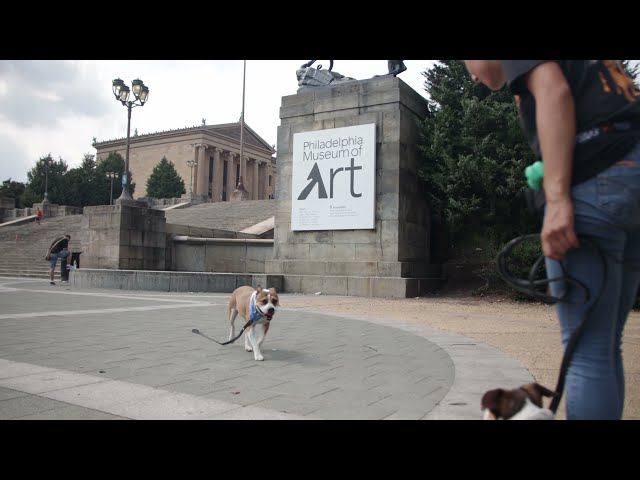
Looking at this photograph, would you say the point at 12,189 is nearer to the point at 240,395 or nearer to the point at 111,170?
the point at 111,170

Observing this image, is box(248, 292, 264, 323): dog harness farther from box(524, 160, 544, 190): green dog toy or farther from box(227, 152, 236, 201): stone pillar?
box(227, 152, 236, 201): stone pillar

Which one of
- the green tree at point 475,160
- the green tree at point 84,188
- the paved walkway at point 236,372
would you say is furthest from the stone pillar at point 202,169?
the paved walkway at point 236,372

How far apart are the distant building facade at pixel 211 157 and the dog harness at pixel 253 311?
3210 inches

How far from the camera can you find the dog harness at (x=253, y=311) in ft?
16.3

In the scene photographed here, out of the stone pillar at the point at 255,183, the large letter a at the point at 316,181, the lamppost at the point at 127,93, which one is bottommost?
the large letter a at the point at 316,181

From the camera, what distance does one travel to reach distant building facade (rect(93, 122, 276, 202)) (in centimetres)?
8506

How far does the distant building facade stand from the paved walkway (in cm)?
8003

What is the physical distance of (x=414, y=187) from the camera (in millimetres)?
15578

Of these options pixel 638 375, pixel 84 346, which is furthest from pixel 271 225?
pixel 638 375

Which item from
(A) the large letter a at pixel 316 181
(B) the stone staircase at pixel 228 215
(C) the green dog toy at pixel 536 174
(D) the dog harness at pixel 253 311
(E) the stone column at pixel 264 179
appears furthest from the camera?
(E) the stone column at pixel 264 179

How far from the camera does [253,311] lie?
500 centimetres

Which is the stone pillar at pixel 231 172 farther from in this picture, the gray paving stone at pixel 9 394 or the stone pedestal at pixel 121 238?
the gray paving stone at pixel 9 394

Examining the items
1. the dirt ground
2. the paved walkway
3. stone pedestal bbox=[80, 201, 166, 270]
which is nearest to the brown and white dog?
the paved walkway
